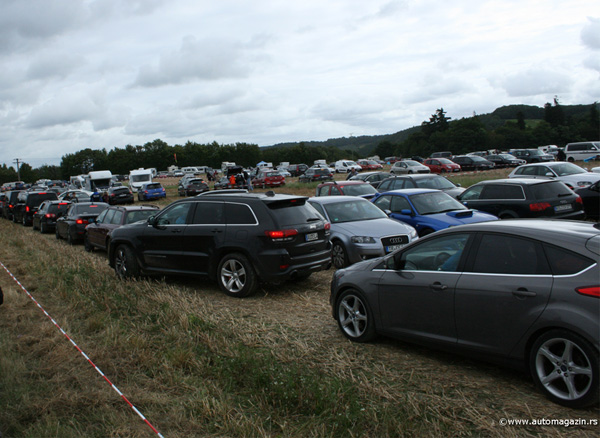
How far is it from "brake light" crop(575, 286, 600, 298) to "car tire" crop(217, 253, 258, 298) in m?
5.28

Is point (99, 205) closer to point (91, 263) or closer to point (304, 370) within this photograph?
point (91, 263)

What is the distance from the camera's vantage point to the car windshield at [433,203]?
12336 mm

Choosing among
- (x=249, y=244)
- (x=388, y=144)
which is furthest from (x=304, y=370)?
(x=388, y=144)

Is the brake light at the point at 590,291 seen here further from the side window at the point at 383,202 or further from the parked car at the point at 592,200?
the parked car at the point at 592,200

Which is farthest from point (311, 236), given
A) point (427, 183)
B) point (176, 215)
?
point (427, 183)

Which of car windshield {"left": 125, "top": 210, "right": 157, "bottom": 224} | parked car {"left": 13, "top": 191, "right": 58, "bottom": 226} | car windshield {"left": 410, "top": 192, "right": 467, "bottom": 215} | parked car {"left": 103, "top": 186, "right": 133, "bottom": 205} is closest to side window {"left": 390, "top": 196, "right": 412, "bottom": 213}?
car windshield {"left": 410, "top": 192, "right": 467, "bottom": 215}

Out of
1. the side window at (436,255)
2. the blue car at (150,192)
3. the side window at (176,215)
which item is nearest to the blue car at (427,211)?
the side window at (176,215)

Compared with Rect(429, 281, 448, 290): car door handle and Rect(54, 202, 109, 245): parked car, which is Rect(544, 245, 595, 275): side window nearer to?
Rect(429, 281, 448, 290): car door handle

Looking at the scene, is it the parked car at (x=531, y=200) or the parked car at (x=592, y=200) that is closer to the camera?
the parked car at (x=531, y=200)

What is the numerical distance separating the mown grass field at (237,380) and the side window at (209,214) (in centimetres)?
153

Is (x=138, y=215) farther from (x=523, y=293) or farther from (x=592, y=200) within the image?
(x=592, y=200)

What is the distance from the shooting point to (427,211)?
12.3 m

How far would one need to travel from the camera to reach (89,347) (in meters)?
6.33

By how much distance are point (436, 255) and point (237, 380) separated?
7.96 ft
